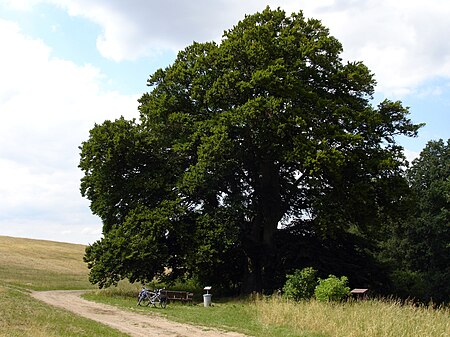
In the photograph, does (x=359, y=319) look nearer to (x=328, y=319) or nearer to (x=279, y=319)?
(x=328, y=319)

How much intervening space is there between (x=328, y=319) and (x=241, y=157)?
15.5 metres

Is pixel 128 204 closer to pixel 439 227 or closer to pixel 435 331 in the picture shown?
pixel 435 331

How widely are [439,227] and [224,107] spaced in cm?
2604

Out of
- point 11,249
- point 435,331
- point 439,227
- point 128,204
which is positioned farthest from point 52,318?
point 11,249

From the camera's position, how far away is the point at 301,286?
2648 centimetres

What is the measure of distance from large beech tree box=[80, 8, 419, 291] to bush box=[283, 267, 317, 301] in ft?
12.0

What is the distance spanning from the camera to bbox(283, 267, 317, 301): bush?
26062 millimetres

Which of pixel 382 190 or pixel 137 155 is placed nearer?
pixel 382 190

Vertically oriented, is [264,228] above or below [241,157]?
below

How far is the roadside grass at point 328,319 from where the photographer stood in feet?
49.3

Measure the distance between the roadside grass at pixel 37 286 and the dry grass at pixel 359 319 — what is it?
263 inches

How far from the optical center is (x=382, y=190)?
1198 inches

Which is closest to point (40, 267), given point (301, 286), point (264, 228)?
point (264, 228)

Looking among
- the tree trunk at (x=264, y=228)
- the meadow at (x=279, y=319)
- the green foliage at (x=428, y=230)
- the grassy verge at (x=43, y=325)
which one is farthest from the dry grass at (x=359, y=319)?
the green foliage at (x=428, y=230)
